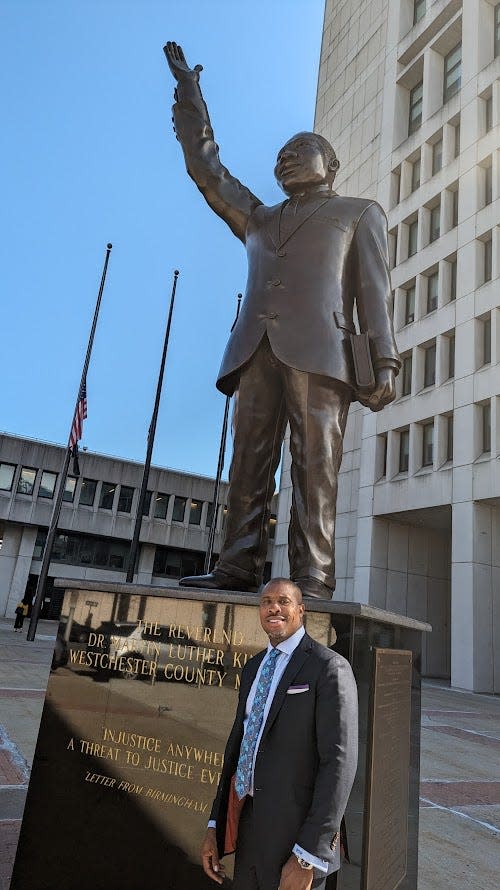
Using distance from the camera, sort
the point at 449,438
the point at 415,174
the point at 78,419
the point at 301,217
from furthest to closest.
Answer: the point at 415,174
the point at 449,438
the point at 78,419
the point at 301,217

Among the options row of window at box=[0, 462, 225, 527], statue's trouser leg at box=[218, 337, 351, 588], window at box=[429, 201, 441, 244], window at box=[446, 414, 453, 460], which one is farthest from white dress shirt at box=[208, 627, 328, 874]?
row of window at box=[0, 462, 225, 527]

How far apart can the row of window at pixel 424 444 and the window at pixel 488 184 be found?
7168 mm

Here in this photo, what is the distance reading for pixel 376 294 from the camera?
13.1ft

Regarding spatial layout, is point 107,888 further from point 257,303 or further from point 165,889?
point 257,303

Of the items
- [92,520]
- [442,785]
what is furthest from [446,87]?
[92,520]

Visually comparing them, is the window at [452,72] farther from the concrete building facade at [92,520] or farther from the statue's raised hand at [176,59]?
the concrete building facade at [92,520]

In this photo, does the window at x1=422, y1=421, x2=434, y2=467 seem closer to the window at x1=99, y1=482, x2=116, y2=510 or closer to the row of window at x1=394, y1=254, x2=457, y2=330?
the row of window at x1=394, y1=254, x2=457, y2=330

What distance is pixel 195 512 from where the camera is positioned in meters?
42.2

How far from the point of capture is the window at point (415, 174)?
25.8 meters

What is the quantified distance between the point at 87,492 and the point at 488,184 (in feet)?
90.9

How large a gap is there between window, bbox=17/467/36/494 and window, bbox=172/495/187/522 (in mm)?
8850

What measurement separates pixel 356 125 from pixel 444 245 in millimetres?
10660

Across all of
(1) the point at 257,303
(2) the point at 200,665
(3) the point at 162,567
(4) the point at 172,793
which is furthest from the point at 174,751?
(3) the point at 162,567

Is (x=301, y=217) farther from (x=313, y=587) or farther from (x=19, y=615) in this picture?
(x=19, y=615)
